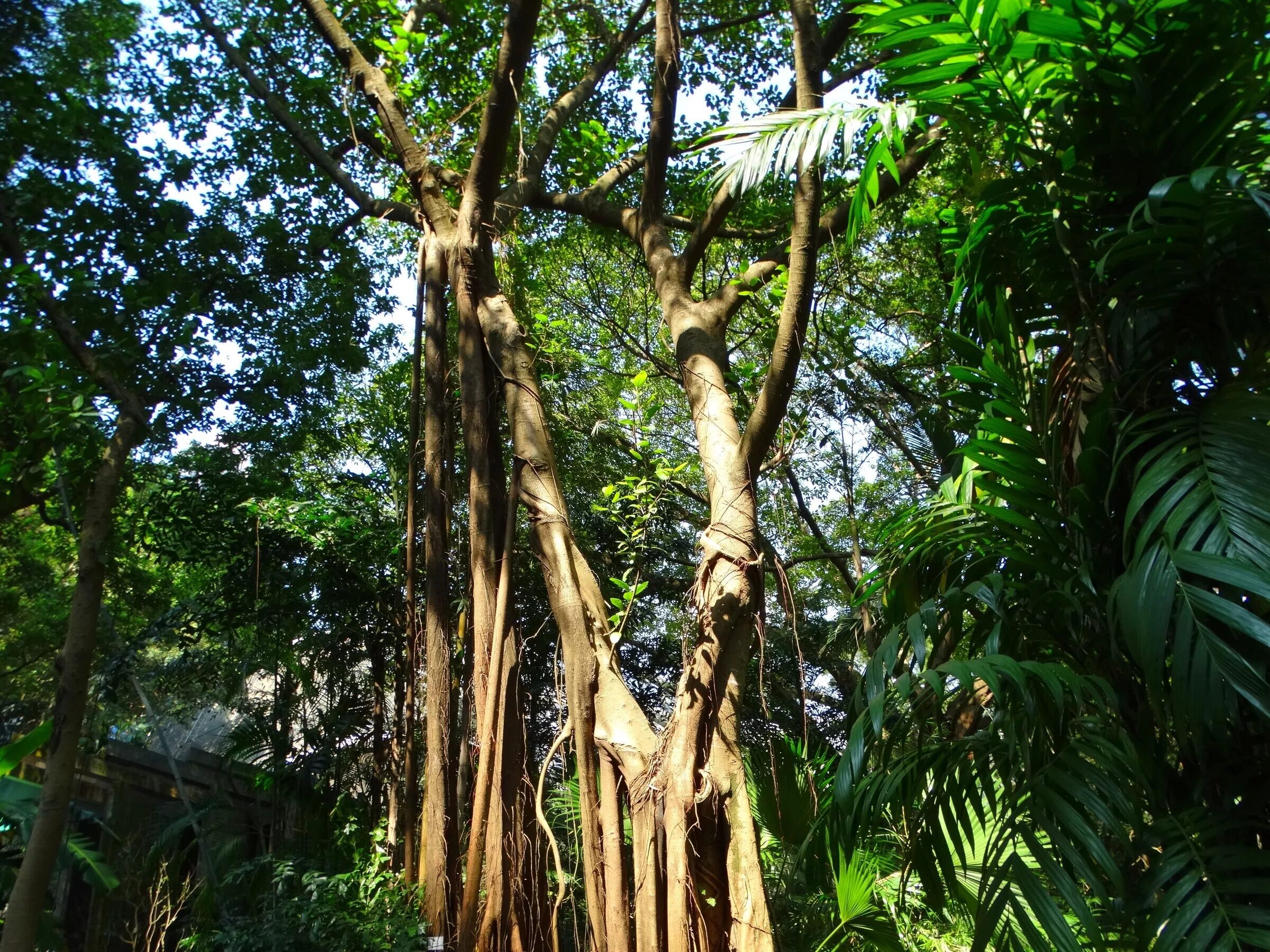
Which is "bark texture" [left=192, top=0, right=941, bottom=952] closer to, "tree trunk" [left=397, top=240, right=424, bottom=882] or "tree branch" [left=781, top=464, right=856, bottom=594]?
"tree trunk" [left=397, top=240, right=424, bottom=882]

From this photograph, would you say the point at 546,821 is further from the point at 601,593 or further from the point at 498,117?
the point at 498,117

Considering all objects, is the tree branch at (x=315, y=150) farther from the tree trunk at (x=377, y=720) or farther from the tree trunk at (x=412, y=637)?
the tree trunk at (x=377, y=720)

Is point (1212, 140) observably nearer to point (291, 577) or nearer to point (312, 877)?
point (312, 877)

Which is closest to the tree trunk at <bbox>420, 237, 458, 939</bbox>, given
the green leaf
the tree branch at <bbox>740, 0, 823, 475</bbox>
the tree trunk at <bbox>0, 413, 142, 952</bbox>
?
the tree branch at <bbox>740, 0, 823, 475</bbox>

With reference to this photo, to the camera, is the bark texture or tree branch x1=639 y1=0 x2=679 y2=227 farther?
tree branch x1=639 y1=0 x2=679 y2=227

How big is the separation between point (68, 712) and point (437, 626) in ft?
5.68

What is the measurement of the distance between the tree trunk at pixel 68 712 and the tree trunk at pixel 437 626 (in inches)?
61.0

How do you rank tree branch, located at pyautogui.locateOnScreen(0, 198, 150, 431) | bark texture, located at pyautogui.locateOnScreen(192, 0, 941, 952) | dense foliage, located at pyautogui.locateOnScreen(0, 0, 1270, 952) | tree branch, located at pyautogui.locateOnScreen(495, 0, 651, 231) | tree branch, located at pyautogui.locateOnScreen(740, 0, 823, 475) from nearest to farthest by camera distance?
dense foliage, located at pyautogui.locateOnScreen(0, 0, 1270, 952), bark texture, located at pyautogui.locateOnScreen(192, 0, 941, 952), tree branch, located at pyautogui.locateOnScreen(740, 0, 823, 475), tree branch, located at pyautogui.locateOnScreen(495, 0, 651, 231), tree branch, located at pyautogui.locateOnScreen(0, 198, 150, 431)

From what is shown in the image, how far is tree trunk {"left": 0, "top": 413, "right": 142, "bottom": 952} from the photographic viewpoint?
345cm

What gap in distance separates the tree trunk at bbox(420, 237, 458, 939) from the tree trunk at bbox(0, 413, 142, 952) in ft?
5.08

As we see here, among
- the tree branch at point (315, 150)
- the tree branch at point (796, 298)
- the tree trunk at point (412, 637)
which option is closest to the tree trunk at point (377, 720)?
the tree trunk at point (412, 637)

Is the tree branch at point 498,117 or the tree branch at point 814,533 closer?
the tree branch at point 498,117

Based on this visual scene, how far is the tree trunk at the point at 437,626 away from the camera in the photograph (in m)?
3.17

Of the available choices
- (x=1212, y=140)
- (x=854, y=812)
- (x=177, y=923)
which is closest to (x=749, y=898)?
(x=854, y=812)
